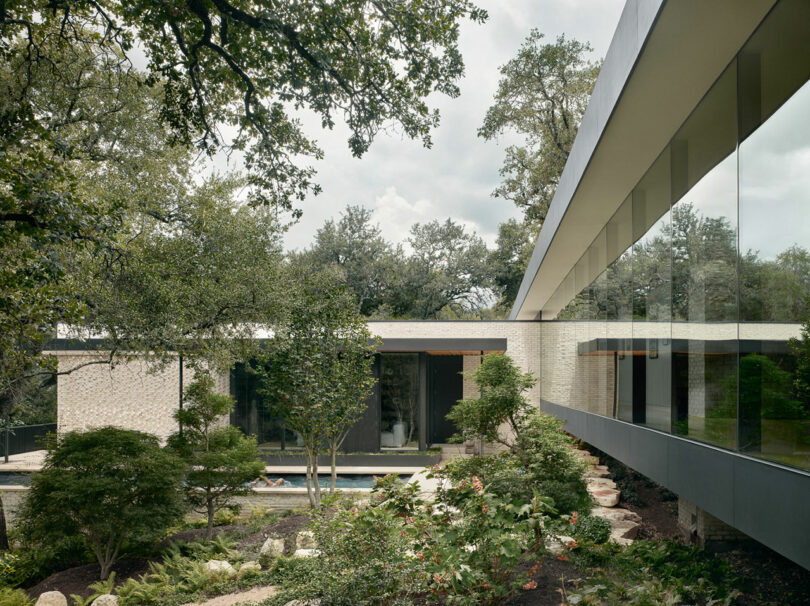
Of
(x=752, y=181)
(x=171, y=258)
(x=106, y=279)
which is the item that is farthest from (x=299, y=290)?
(x=752, y=181)

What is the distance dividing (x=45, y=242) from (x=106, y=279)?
8.34ft

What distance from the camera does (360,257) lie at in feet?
105

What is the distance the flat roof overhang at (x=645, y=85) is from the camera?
3.34 meters

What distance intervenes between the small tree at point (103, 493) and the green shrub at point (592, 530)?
5.33 m

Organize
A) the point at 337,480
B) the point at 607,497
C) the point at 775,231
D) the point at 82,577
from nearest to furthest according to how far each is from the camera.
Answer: the point at 775,231 < the point at 82,577 < the point at 607,497 < the point at 337,480

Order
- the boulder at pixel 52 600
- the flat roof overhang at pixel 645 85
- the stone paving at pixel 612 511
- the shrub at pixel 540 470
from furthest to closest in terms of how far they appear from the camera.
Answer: the stone paving at pixel 612 511
the shrub at pixel 540 470
the boulder at pixel 52 600
the flat roof overhang at pixel 645 85

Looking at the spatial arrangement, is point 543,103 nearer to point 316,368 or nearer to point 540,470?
point 316,368

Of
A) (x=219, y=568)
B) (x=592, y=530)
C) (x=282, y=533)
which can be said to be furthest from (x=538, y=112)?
(x=219, y=568)

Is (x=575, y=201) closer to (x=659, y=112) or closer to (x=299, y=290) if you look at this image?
(x=659, y=112)

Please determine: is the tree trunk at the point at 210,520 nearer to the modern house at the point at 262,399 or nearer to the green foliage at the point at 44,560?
the green foliage at the point at 44,560

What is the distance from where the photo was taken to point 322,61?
5.54m

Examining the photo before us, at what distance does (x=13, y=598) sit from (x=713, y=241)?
787 cm

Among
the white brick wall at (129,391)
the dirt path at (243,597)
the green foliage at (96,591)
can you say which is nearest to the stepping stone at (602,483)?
the white brick wall at (129,391)

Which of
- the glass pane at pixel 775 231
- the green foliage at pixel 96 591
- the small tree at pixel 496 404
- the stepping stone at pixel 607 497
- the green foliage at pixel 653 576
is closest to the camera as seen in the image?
the glass pane at pixel 775 231
